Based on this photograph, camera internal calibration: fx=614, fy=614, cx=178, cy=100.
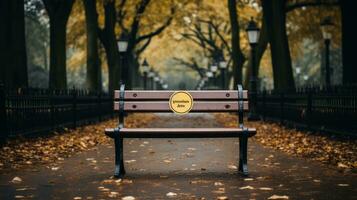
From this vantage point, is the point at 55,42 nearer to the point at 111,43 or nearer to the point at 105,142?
the point at 105,142

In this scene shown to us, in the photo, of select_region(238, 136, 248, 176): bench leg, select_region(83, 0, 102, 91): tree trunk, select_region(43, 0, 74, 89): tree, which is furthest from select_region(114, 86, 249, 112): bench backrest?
select_region(83, 0, 102, 91): tree trunk

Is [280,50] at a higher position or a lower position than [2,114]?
higher

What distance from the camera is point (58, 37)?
20531 mm

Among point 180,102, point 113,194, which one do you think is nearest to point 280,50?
point 180,102

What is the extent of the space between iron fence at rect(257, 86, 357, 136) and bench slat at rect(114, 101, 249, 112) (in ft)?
15.7

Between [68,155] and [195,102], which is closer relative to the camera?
[195,102]

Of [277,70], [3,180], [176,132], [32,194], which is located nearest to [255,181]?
[176,132]

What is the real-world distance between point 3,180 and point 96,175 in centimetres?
114

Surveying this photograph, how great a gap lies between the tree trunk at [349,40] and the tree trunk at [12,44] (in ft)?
30.3

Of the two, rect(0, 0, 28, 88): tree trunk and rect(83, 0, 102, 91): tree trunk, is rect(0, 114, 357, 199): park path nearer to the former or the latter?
rect(0, 0, 28, 88): tree trunk

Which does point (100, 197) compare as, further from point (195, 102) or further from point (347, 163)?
point (347, 163)

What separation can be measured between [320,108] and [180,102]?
7.17 m

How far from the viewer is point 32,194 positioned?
6.26 m

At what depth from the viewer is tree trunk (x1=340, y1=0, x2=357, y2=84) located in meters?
17.6
